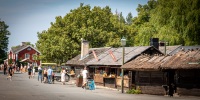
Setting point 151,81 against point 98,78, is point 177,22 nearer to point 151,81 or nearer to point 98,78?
point 98,78

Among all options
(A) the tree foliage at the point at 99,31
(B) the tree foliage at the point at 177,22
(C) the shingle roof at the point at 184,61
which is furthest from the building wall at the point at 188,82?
(A) the tree foliage at the point at 99,31

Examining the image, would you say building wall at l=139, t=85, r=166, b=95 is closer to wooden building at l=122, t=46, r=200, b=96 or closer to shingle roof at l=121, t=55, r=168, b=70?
wooden building at l=122, t=46, r=200, b=96

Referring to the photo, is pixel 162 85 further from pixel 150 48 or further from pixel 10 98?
pixel 10 98

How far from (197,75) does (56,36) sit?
36.5 m

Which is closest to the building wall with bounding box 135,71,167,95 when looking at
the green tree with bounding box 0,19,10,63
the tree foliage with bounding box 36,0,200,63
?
the tree foliage with bounding box 36,0,200,63

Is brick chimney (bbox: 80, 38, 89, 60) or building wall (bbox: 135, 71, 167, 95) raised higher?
brick chimney (bbox: 80, 38, 89, 60)

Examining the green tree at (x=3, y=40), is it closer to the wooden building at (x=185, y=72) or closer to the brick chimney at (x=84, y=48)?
the brick chimney at (x=84, y=48)

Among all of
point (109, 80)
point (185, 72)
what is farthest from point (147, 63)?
point (109, 80)

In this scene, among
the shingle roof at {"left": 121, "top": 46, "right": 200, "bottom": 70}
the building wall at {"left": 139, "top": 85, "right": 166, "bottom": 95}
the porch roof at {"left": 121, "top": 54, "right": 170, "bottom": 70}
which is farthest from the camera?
the building wall at {"left": 139, "top": 85, "right": 166, "bottom": 95}

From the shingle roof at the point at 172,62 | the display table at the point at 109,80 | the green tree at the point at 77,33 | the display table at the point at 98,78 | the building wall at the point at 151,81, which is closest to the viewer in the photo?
the shingle roof at the point at 172,62

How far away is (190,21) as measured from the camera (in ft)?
133

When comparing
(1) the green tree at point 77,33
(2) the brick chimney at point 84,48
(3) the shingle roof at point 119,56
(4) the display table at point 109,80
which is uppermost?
(1) the green tree at point 77,33

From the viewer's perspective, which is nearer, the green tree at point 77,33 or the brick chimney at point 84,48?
the brick chimney at point 84,48

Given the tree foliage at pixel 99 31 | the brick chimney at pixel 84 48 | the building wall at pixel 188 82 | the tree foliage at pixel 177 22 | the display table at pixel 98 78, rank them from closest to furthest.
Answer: the building wall at pixel 188 82
the display table at pixel 98 78
the tree foliage at pixel 177 22
the brick chimney at pixel 84 48
the tree foliage at pixel 99 31
